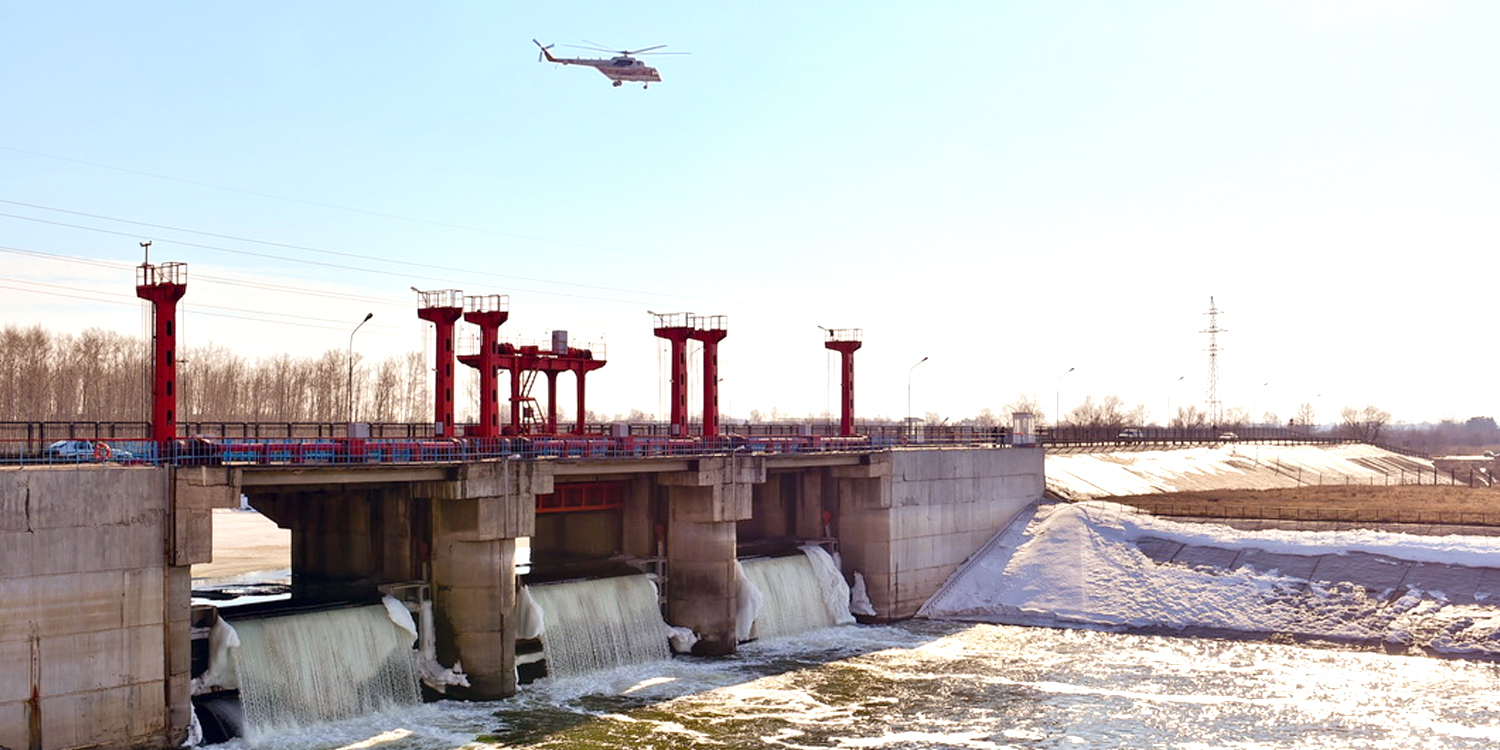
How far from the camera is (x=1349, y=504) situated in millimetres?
83688

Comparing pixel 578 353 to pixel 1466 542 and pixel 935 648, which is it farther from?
pixel 1466 542

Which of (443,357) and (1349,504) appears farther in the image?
(1349,504)

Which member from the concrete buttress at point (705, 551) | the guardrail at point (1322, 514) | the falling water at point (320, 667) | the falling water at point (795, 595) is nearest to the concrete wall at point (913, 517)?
the falling water at point (795, 595)

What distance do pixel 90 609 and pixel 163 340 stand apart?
8.83m

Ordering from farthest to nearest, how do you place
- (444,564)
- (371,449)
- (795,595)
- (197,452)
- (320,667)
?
1. (795,595)
2. (444,564)
3. (371,449)
4. (320,667)
5. (197,452)

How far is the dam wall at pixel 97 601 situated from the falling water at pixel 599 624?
52.2 ft

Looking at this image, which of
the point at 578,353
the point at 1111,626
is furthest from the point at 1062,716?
the point at 578,353

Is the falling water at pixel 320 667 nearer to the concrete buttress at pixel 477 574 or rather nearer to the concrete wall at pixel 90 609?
the concrete buttress at pixel 477 574

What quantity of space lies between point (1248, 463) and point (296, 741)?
382ft

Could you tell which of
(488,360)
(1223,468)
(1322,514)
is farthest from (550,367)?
(1223,468)

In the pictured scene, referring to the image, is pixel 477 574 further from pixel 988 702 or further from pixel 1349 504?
pixel 1349 504

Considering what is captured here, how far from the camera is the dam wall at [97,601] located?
108 ft

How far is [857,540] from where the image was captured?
68.4 m

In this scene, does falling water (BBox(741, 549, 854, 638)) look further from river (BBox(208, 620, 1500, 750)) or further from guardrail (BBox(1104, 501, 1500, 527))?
guardrail (BBox(1104, 501, 1500, 527))
